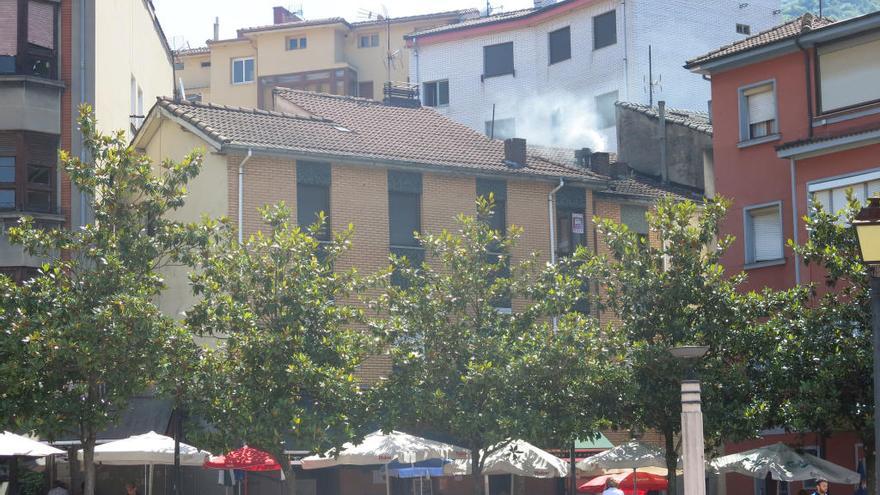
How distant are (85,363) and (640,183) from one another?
21937mm

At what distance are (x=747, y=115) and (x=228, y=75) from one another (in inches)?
1870

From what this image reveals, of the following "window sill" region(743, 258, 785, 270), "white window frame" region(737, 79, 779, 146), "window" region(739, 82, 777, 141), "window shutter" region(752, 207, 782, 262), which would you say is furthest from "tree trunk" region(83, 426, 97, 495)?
"window" region(739, 82, 777, 141)

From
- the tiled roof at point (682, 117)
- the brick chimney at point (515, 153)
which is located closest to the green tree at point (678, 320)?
the brick chimney at point (515, 153)

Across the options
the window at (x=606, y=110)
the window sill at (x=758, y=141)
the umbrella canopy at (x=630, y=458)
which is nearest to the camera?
the umbrella canopy at (x=630, y=458)

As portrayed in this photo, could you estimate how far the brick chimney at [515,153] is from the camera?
38.6 metres

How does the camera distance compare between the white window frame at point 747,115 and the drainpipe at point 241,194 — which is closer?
the white window frame at point 747,115

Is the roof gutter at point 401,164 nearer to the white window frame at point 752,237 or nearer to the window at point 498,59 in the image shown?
the white window frame at point 752,237

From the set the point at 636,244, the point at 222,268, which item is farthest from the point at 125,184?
the point at 636,244

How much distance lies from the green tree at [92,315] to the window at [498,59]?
3514 cm

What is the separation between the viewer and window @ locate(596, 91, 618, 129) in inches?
2168

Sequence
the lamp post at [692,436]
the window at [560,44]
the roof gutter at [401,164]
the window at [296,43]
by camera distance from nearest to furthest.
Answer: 1. the lamp post at [692,436]
2. the roof gutter at [401,164]
3. the window at [560,44]
4. the window at [296,43]

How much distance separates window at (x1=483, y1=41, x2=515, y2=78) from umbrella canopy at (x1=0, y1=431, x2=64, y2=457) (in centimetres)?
3748

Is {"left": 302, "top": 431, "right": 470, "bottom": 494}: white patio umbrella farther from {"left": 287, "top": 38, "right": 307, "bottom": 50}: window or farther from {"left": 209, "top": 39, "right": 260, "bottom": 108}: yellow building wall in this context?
{"left": 209, "top": 39, "right": 260, "bottom": 108}: yellow building wall

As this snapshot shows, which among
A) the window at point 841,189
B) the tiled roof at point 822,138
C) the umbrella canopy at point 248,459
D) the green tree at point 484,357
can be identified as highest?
the tiled roof at point 822,138
